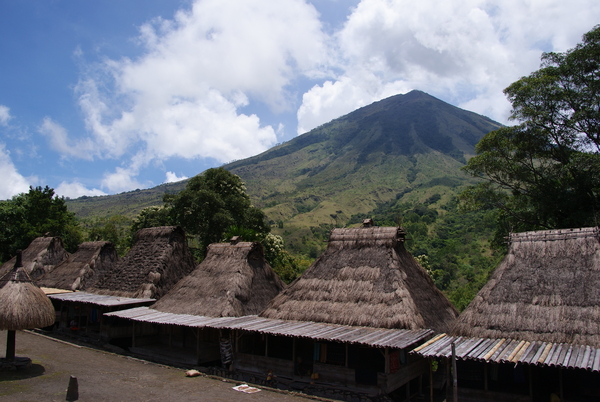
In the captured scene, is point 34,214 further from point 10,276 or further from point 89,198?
point 89,198

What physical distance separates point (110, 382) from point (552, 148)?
20.2 meters

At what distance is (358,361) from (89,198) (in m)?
144

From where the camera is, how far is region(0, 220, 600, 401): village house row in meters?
9.54

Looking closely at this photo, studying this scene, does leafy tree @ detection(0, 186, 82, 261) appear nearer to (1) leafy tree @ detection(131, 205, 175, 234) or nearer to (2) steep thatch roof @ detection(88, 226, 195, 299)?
(1) leafy tree @ detection(131, 205, 175, 234)

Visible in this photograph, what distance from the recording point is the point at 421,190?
10669 centimetres

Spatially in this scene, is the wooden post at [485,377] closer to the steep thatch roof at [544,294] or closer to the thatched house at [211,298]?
the steep thatch roof at [544,294]

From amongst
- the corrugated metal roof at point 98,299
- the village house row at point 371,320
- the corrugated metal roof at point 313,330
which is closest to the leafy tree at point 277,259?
the village house row at point 371,320

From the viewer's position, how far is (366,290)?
12664 mm

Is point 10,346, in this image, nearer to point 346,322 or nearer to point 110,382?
point 110,382

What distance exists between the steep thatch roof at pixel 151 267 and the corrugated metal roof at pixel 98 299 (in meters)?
0.38

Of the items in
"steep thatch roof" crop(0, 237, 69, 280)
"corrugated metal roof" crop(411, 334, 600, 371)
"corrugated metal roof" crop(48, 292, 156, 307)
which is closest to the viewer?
"corrugated metal roof" crop(411, 334, 600, 371)

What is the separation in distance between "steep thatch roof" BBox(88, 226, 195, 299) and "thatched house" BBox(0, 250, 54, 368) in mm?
4882

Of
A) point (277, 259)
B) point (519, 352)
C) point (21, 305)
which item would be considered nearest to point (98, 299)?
point (21, 305)

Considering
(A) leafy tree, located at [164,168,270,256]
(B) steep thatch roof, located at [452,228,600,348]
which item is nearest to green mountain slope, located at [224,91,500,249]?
(A) leafy tree, located at [164,168,270,256]
